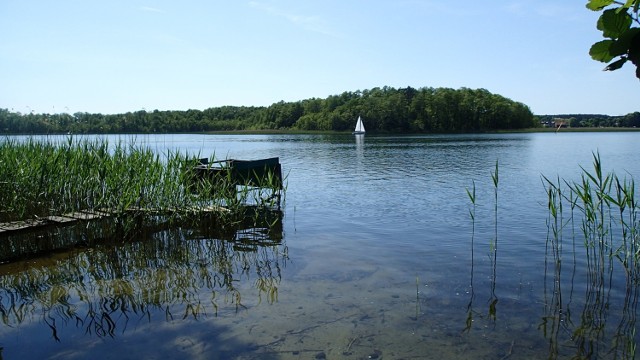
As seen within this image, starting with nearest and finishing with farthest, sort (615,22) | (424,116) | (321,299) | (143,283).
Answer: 1. (615,22)
2. (321,299)
3. (143,283)
4. (424,116)

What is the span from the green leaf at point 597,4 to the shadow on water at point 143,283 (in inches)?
190

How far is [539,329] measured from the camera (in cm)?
607

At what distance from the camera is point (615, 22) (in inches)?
71.2

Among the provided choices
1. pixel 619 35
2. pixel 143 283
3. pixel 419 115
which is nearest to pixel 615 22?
pixel 619 35

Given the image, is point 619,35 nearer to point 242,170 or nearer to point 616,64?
point 616,64

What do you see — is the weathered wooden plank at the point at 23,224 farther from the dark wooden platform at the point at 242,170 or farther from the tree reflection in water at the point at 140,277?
the dark wooden platform at the point at 242,170

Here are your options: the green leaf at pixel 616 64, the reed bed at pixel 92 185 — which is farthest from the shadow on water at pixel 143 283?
the green leaf at pixel 616 64

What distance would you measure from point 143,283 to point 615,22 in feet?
25.0

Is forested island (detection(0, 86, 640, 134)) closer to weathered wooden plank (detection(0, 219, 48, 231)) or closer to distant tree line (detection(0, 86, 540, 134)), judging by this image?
distant tree line (detection(0, 86, 540, 134))

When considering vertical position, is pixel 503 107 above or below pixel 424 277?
above

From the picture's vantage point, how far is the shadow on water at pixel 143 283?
6.06 m

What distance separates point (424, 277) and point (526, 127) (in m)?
146

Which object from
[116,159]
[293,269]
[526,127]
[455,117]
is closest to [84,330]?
[293,269]

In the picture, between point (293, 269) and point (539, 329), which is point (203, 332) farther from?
point (539, 329)
